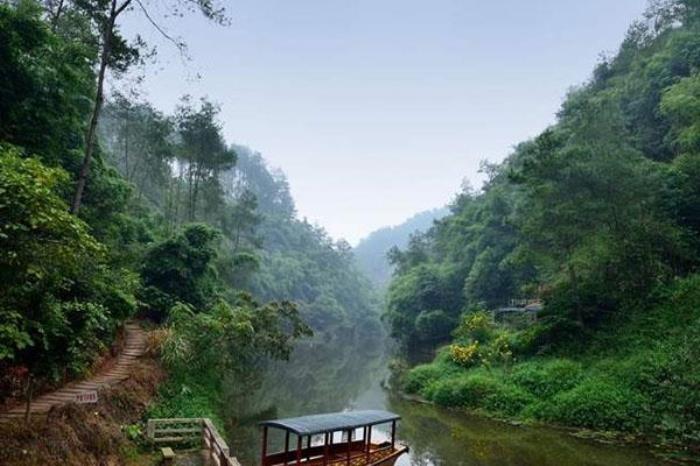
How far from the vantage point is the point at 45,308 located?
10.6 meters

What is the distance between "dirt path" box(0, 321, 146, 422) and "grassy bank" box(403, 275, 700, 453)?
1709cm

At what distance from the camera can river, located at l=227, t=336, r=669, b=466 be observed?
1920 centimetres

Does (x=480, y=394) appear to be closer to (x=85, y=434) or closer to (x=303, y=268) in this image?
(x=85, y=434)

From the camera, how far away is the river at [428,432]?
63.0ft

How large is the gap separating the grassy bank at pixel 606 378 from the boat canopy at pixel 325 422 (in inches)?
451

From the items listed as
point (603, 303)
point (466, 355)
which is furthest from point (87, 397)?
point (603, 303)

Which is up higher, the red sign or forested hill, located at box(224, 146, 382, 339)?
forested hill, located at box(224, 146, 382, 339)

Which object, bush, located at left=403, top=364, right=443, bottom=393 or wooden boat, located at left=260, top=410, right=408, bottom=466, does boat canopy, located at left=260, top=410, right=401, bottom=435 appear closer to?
wooden boat, located at left=260, top=410, right=408, bottom=466

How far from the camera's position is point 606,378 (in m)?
24.6

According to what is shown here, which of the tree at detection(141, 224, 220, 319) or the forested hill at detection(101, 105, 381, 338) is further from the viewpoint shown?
the forested hill at detection(101, 105, 381, 338)

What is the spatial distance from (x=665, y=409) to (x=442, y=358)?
16.4m

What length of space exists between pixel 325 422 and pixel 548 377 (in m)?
16.2

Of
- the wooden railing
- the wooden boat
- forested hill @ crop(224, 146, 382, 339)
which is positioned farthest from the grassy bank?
forested hill @ crop(224, 146, 382, 339)

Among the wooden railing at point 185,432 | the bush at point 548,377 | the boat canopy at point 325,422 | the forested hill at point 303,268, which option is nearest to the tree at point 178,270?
the wooden railing at point 185,432
